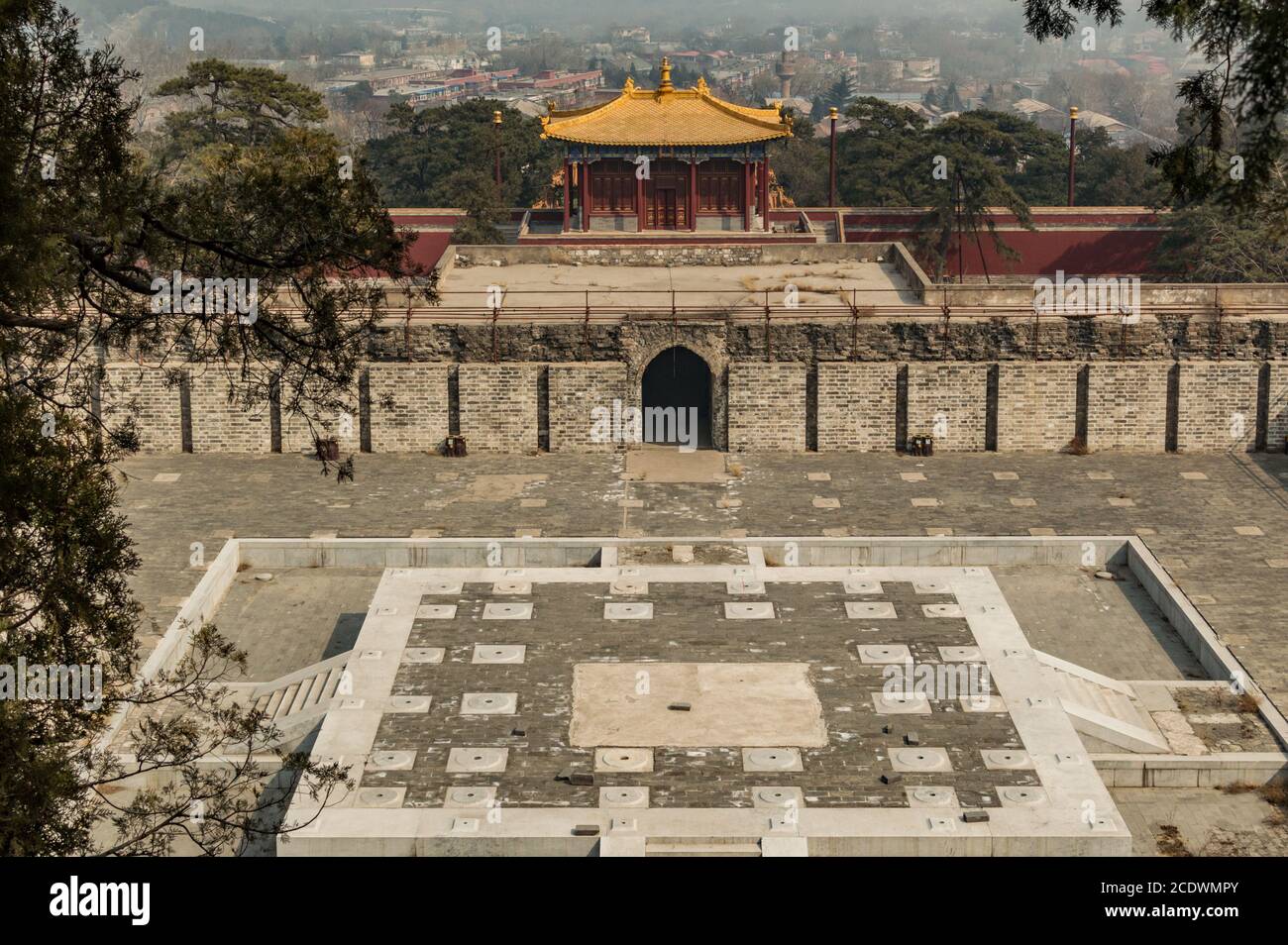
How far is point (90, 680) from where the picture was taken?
59.0ft

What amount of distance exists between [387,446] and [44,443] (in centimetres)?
2225

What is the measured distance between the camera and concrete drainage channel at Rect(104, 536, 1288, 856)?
20.2 meters

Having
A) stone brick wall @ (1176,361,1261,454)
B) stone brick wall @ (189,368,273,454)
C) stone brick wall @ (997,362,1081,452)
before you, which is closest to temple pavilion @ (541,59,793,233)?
stone brick wall @ (997,362,1081,452)

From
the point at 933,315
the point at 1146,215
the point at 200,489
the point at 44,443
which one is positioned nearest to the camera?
the point at 44,443

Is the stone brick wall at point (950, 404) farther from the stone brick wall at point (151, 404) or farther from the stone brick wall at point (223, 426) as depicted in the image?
the stone brick wall at point (151, 404)

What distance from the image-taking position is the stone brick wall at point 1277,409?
130 feet

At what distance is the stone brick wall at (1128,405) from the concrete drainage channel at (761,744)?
880 centimetres

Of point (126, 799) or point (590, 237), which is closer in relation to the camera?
point (126, 799)

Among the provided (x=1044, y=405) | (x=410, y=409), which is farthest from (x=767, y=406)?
(x=410, y=409)

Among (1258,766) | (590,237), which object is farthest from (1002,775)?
Result: (590,237)

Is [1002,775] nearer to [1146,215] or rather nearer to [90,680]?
[90,680]

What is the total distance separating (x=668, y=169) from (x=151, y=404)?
18.3 metres

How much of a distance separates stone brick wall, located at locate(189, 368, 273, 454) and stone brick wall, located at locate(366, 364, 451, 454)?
2.26m

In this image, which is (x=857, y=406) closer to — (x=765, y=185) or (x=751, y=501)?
(x=751, y=501)
